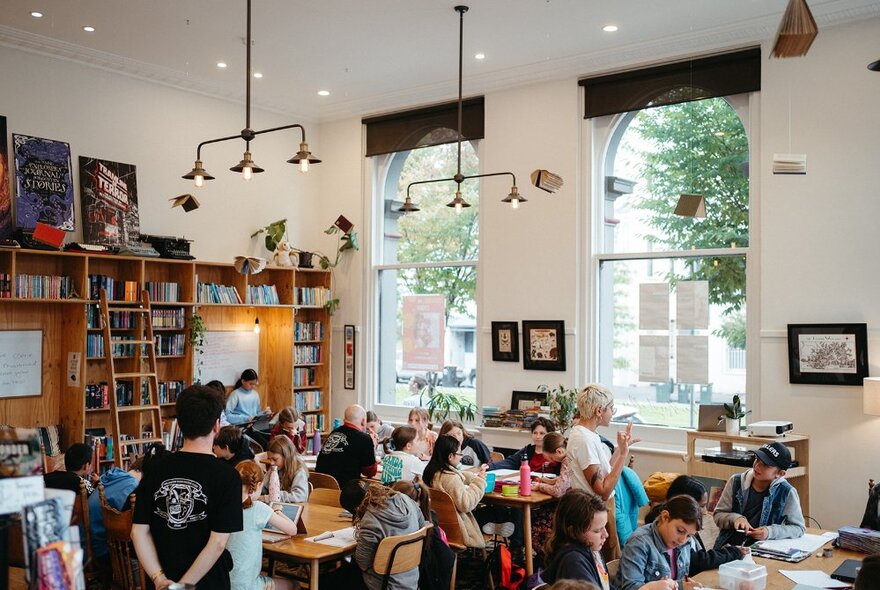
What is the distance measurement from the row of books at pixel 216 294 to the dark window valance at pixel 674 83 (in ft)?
14.8

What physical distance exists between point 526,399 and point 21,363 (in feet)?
16.9

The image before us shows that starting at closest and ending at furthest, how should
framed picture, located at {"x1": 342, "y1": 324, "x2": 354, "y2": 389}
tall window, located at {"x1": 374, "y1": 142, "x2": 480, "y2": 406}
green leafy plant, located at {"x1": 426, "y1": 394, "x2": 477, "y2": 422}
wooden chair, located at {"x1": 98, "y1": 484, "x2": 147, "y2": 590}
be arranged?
1. wooden chair, located at {"x1": 98, "y1": 484, "x2": 147, "y2": 590}
2. green leafy plant, located at {"x1": 426, "y1": 394, "x2": 477, "y2": 422}
3. tall window, located at {"x1": 374, "y1": 142, "x2": 480, "y2": 406}
4. framed picture, located at {"x1": 342, "y1": 324, "x2": 354, "y2": 389}

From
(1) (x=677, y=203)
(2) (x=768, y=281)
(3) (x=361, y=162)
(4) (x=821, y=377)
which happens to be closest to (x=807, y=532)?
(4) (x=821, y=377)

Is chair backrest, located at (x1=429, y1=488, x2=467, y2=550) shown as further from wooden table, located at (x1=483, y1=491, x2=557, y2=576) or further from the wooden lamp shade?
the wooden lamp shade

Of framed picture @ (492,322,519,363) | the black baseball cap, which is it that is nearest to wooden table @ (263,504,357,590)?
the black baseball cap

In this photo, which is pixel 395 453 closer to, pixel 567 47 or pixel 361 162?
pixel 567 47

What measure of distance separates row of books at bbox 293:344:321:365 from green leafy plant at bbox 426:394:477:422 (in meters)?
1.77

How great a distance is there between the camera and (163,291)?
28.5 feet

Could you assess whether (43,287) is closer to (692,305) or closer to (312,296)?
(312,296)

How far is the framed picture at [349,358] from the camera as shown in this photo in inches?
412

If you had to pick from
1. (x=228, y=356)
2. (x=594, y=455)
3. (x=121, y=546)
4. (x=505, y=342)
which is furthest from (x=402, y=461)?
(x=228, y=356)

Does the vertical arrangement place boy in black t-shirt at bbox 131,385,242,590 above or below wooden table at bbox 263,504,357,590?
above

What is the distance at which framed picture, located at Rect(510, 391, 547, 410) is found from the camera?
8.64 m

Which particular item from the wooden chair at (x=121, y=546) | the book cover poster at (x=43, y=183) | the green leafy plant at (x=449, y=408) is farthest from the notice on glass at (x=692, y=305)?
the book cover poster at (x=43, y=183)
